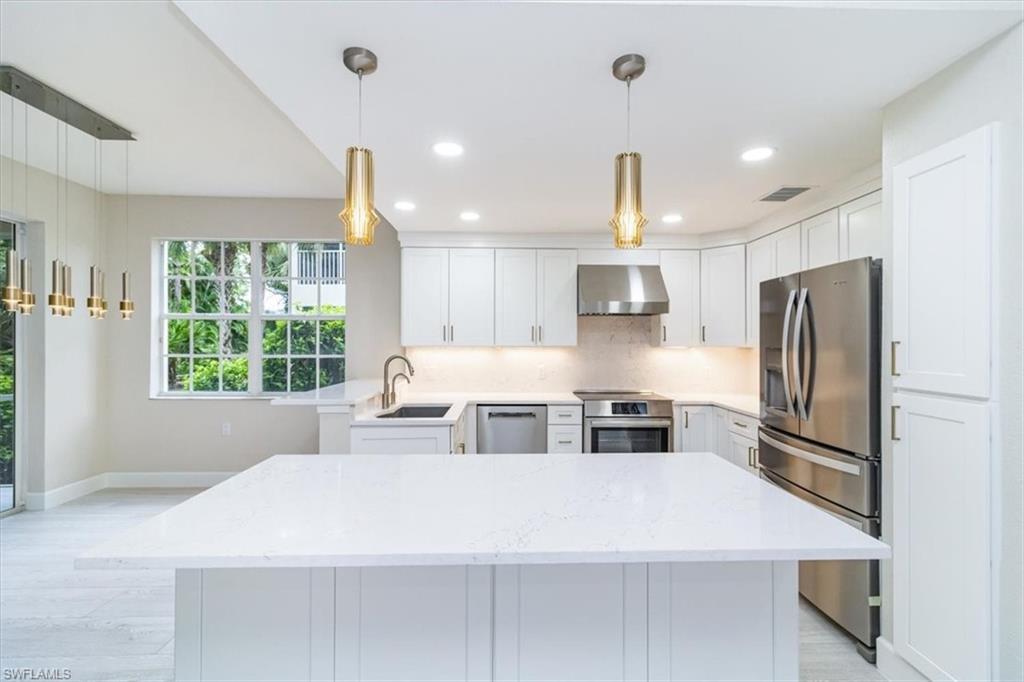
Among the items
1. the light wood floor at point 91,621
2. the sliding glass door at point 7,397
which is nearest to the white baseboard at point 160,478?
the sliding glass door at point 7,397

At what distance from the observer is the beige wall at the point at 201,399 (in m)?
4.67

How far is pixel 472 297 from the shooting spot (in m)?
4.32

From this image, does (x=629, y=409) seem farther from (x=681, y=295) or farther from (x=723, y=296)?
(x=723, y=296)

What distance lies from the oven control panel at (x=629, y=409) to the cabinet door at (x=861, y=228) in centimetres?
174

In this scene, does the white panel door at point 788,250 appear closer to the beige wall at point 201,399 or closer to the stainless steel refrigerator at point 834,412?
the stainless steel refrigerator at point 834,412

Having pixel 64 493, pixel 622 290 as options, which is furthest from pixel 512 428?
pixel 64 493

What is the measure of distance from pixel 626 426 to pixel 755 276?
154 cm

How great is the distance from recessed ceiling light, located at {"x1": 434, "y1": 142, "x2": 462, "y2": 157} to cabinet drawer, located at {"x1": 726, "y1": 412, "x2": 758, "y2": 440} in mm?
2527

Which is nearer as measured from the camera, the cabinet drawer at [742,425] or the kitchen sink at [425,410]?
the cabinet drawer at [742,425]

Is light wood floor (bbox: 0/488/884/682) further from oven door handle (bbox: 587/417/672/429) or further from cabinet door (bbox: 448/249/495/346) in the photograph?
cabinet door (bbox: 448/249/495/346)

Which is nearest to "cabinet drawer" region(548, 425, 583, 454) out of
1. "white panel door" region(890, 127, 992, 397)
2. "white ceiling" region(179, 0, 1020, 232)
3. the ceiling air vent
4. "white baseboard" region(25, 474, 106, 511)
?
Result: "white ceiling" region(179, 0, 1020, 232)

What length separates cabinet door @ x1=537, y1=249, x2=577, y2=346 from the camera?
4.34 metres

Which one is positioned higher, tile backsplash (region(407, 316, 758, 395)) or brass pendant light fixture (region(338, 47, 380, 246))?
brass pendant light fixture (region(338, 47, 380, 246))

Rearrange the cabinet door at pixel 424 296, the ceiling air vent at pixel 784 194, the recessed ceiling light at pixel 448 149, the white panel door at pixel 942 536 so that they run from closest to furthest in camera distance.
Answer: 1. the white panel door at pixel 942 536
2. the recessed ceiling light at pixel 448 149
3. the ceiling air vent at pixel 784 194
4. the cabinet door at pixel 424 296
